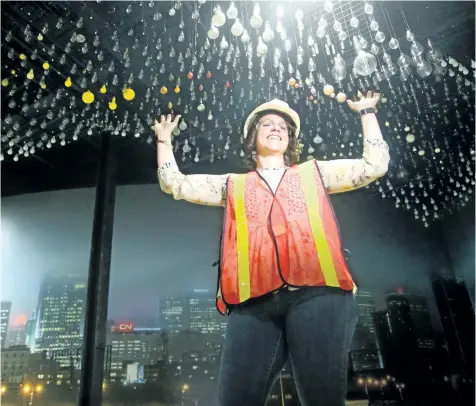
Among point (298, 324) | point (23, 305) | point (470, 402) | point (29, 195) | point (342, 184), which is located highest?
point (29, 195)

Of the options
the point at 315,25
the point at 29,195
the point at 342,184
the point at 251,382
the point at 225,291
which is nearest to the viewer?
the point at 251,382

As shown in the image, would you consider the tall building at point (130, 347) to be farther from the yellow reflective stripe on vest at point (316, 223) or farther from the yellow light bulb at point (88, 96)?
the yellow reflective stripe on vest at point (316, 223)

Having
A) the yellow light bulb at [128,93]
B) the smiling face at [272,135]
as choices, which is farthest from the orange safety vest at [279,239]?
the yellow light bulb at [128,93]

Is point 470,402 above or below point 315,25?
below

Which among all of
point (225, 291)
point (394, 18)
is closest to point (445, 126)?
point (394, 18)

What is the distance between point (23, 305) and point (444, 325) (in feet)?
21.5

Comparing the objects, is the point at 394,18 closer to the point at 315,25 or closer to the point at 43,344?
the point at 315,25

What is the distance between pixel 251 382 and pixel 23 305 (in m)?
5.80

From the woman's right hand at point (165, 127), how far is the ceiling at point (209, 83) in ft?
6.17

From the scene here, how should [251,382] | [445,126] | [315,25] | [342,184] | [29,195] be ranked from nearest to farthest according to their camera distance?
[251,382]
[342,184]
[315,25]
[445,126]
[29,195]

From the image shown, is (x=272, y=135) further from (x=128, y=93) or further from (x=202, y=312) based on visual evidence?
(x=202, y=312)

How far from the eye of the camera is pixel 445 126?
5590 mm

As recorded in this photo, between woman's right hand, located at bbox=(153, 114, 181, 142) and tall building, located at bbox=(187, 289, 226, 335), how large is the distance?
→ 4.49 metres

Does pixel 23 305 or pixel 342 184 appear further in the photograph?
pixel 23 305
